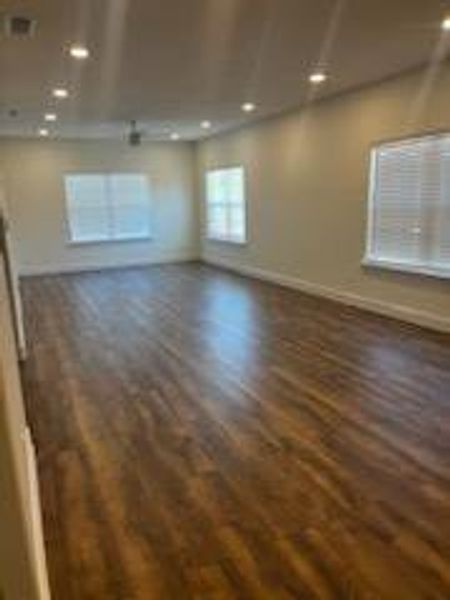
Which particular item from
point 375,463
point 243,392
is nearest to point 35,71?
point 243,392

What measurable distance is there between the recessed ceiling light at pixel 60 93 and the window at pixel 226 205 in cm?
395

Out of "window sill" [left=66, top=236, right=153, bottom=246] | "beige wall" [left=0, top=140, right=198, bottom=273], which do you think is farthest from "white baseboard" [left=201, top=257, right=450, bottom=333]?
"window sill" [left=66, top=236, right=153, bottom=246]

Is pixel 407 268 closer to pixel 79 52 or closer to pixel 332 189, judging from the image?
pixel 332 189

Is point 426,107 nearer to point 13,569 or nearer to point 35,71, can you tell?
point 35,71

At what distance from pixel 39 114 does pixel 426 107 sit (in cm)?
482

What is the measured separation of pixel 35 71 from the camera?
4.54 meters

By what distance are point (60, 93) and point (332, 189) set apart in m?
3.42

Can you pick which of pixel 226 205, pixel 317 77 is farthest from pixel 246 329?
pixel 226 205

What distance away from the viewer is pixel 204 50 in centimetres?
411

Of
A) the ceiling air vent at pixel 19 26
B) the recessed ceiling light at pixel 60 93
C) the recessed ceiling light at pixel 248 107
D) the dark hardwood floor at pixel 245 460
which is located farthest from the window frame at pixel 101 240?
the ceiling air vent at pixel 19 26

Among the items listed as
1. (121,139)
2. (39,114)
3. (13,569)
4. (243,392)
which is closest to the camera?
(13,569)

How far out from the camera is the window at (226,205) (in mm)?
9250

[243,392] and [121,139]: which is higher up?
[121,139]

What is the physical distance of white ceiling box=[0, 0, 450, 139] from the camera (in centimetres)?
321
